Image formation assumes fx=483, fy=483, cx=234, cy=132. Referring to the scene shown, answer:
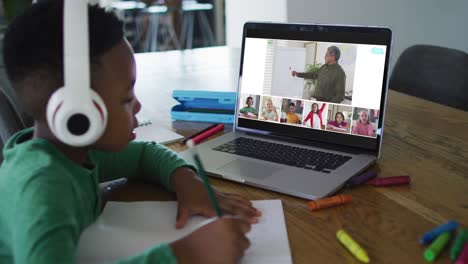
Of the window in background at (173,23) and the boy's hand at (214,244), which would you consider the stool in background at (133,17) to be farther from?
the boy's hand at (214,244)

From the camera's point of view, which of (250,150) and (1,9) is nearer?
(250,150)

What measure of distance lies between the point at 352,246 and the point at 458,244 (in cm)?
13

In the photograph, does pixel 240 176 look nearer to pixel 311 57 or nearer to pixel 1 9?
pixel 311 57

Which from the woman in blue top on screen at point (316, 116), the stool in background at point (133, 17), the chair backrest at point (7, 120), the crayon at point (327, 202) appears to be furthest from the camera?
the stool in background at point (133, 17)

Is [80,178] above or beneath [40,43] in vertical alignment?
beneath

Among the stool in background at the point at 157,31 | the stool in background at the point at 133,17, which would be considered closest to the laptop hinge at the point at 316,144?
Answer: the stool in background at the point at 133,17

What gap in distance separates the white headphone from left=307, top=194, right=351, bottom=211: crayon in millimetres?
359

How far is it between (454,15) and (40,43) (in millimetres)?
2725

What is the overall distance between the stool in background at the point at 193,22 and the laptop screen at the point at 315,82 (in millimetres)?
4036

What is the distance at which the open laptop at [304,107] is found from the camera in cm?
91

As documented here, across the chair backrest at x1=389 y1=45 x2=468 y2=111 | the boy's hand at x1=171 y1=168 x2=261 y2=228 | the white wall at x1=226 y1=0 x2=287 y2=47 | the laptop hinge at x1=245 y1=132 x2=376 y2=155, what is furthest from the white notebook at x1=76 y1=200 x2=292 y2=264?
the white wall at x1=226 y1=0 x2=287 y2=47

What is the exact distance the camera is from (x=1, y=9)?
220 centimetres

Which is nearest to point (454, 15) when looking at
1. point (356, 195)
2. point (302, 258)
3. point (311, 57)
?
point (311, 57)

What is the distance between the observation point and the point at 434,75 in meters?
1.56
